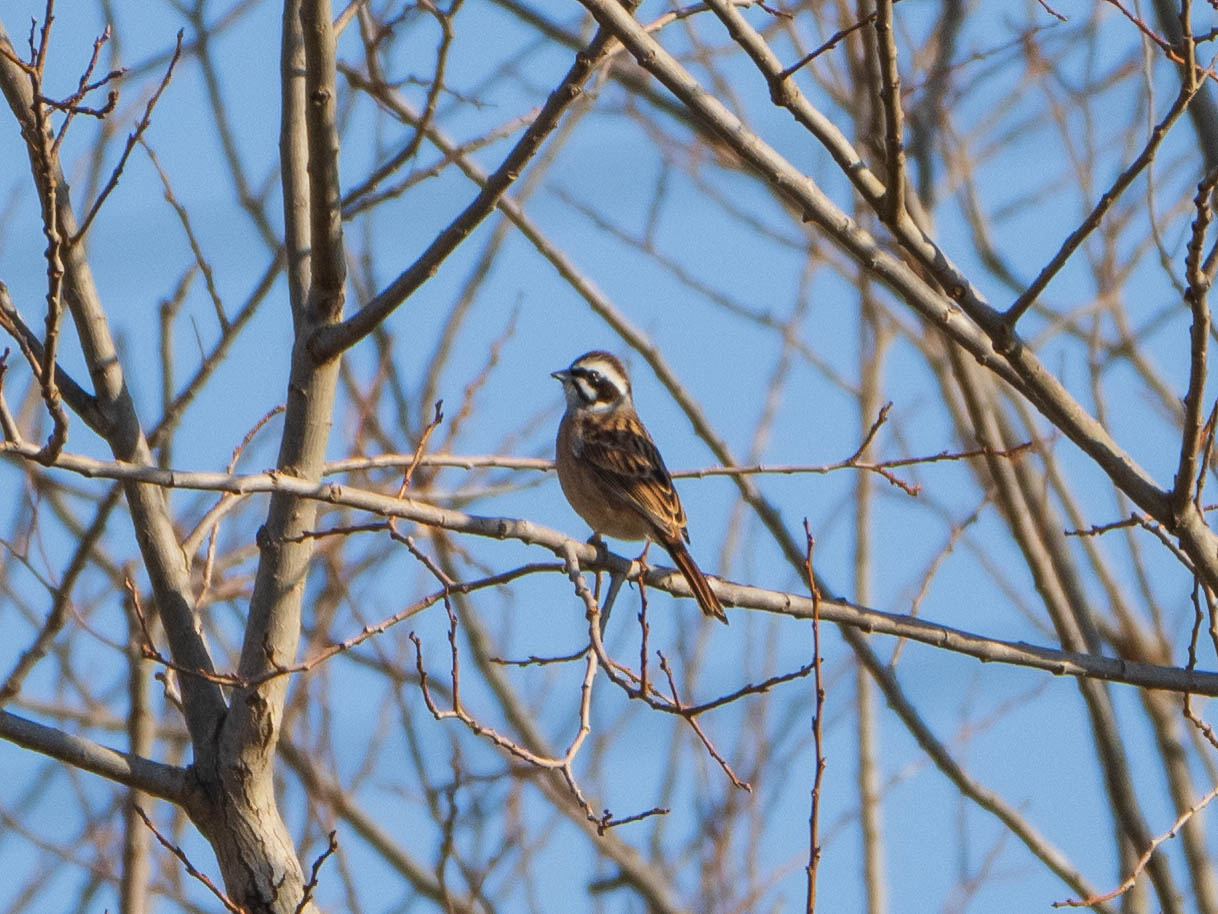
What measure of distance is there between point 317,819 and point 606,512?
1.78 m

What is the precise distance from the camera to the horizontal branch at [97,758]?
3.98 m

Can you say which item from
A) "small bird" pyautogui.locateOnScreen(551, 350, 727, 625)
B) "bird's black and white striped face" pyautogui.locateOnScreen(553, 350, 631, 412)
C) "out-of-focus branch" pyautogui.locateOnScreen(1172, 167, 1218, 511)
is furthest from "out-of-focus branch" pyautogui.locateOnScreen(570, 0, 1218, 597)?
"bird's black and white striped face" pyautogui.locateOnScreen(553, 350, 631, 412)

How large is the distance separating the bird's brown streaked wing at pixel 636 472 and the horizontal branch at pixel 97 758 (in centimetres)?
216

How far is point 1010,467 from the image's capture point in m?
6.93

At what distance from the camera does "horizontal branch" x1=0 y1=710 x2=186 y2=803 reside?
3.98m

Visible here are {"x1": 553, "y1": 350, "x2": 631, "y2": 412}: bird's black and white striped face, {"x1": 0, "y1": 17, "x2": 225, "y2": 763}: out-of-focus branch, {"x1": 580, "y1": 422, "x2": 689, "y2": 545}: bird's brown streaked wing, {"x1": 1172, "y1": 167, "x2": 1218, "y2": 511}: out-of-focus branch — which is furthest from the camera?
{"x1": 553, "y1": 350, "x2": 631, "y2": 412}: bird's black and white striped face

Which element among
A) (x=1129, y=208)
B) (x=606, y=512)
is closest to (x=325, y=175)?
(x=606, y=512)

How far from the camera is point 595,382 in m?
8.09

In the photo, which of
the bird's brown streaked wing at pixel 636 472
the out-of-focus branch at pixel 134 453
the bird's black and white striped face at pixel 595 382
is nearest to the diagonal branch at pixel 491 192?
the out-of-focus branch at pixel 134 453

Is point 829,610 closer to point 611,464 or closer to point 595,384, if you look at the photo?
point 611,464

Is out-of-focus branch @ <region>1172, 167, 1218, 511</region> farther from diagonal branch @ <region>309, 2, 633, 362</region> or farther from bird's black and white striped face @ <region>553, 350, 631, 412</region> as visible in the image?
bird's black and white striped face @ <region>553, 350, 631, 412</region>

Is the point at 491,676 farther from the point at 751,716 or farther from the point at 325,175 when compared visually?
the point at 325,175

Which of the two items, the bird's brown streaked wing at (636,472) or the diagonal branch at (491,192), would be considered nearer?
the diagonal branch at (491,192)

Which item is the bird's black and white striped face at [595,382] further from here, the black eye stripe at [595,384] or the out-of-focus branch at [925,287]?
the out-of-focus branch at [925,287]
